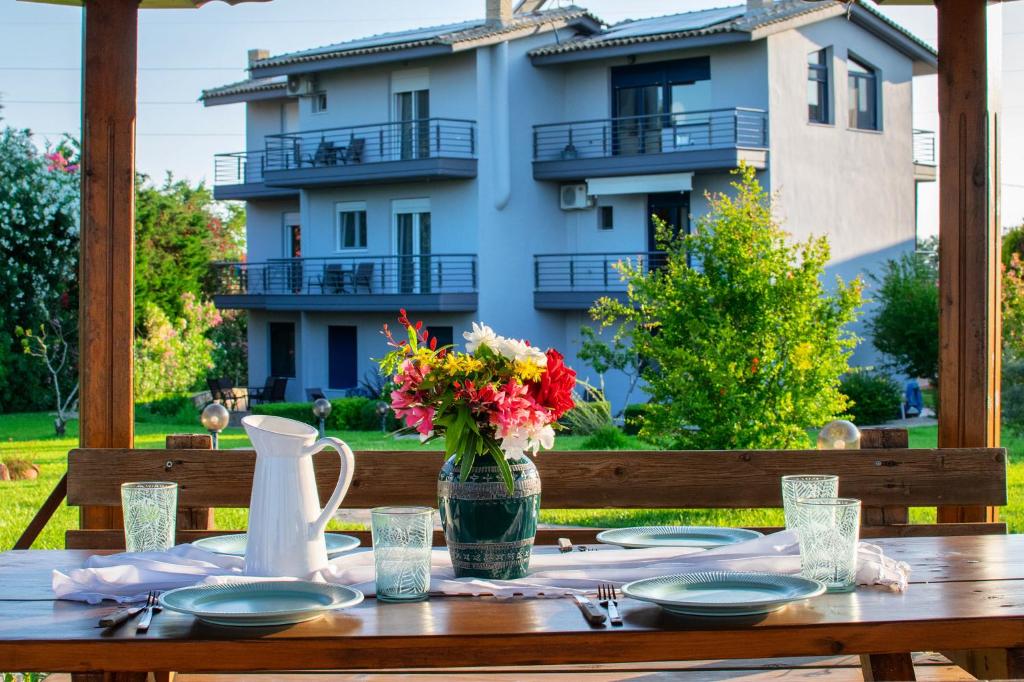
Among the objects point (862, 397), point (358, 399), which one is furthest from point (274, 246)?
point (862, 397)

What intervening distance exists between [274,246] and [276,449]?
1050 inches

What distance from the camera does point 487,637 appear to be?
2.40 meters

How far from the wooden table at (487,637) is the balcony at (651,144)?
771 inches

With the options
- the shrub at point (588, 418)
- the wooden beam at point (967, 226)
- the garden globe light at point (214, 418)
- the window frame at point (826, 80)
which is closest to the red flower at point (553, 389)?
the wooden beam at point (967, 226)

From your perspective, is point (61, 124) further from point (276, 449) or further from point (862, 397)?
point (276, 449)

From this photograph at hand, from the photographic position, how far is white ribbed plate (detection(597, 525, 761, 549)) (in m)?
3.34

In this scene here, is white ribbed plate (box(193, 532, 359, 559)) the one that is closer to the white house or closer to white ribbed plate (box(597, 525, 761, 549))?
white ribbed plate (box(597, 525, 761, 549))

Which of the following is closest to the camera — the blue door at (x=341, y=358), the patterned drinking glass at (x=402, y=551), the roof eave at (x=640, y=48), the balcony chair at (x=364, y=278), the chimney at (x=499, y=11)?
the patterned drinking glass at (x=402, y=551)

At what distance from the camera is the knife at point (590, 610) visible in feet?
8.09

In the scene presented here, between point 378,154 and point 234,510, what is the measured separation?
1415cm

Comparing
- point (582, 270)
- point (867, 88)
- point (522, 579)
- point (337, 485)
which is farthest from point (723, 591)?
point (867, 88)

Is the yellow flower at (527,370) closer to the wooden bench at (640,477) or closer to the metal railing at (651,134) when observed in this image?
the wooden bench at (640,477)

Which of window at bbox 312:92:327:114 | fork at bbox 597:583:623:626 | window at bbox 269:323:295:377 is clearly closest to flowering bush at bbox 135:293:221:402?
window at bbox 269:323:295:377

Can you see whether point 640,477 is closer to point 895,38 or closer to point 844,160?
point 844,160
